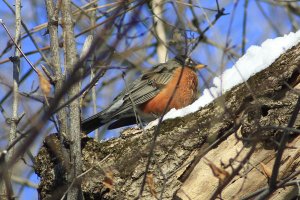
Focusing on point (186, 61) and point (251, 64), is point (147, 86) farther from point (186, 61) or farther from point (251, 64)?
point (186, 61)

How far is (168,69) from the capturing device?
6.07 m

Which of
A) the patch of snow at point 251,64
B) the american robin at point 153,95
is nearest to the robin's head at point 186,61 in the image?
the patch of snow at point 251,64

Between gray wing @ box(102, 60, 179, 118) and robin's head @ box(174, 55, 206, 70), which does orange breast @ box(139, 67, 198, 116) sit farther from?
robin's head @ box(174, 55, 206, 70)

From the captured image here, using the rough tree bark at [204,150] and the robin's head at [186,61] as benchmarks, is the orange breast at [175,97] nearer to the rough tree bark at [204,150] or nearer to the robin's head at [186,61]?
the robin's head at [186,61]

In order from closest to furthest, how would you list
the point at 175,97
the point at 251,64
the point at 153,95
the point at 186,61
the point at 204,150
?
the point at 186,61, the point at 204,150, the point at 251,64, the point at 175,97, the point at 153,95

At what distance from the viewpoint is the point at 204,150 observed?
3697mm

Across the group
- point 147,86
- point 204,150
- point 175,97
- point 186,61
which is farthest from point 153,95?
point 186,61

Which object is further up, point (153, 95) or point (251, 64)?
point (153, 95)

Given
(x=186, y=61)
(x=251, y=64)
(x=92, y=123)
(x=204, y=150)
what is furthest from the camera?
(x=92, y=123)

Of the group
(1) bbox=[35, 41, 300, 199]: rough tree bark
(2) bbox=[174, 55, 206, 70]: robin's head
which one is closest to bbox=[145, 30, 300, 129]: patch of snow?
(1) bbox=[35, 41, 300, 199]: rough tree bark

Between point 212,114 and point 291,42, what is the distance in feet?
2.66

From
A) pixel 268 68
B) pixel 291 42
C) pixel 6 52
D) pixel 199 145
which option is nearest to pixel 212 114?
pixel 199 145

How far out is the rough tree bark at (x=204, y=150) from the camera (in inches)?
147

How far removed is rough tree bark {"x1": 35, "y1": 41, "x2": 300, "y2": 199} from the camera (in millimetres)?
3727
